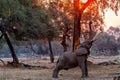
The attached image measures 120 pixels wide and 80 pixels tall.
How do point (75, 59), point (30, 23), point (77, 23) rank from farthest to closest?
point (30, 23)
point (77, 23)
point (75, 59)

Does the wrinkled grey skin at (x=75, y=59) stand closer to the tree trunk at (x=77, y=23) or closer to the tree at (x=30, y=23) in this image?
the tree trunk at (x=77, y=23)

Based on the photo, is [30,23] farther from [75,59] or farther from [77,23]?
[75,59]

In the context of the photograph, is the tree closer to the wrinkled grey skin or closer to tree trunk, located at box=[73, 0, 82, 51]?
tree trunk, located at box=[73, 0, 82, 51]

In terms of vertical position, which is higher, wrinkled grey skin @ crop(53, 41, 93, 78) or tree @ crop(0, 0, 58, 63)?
wrinkled grey skin @ crop(53, 41, 93, 78)

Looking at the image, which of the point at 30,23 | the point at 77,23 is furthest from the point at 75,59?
the point at 30,23

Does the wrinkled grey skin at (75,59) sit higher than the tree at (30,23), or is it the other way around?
the wrinkled grey skin at (75,59)

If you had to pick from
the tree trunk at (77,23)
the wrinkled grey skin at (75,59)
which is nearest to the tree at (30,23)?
the tree trunk at (77,23)

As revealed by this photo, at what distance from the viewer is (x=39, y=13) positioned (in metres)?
30.9

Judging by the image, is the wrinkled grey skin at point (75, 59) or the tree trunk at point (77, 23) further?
the tree trunk at point (77, 23)

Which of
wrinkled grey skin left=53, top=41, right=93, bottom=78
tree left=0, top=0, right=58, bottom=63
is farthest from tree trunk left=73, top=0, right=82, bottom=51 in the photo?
wrinkled grey skin left=53, top=41, right=93, bottom=78

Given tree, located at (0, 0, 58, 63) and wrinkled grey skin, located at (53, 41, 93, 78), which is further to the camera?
tree, located at (0, 0, 58, 63)

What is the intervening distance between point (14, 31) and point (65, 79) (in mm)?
16918

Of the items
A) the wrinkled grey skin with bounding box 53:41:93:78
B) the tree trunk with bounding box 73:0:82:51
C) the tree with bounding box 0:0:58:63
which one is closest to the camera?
the wrinkled grey skin with bounding box 53:41:93:78

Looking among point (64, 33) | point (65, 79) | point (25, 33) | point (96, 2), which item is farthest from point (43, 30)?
point (65, 79)
